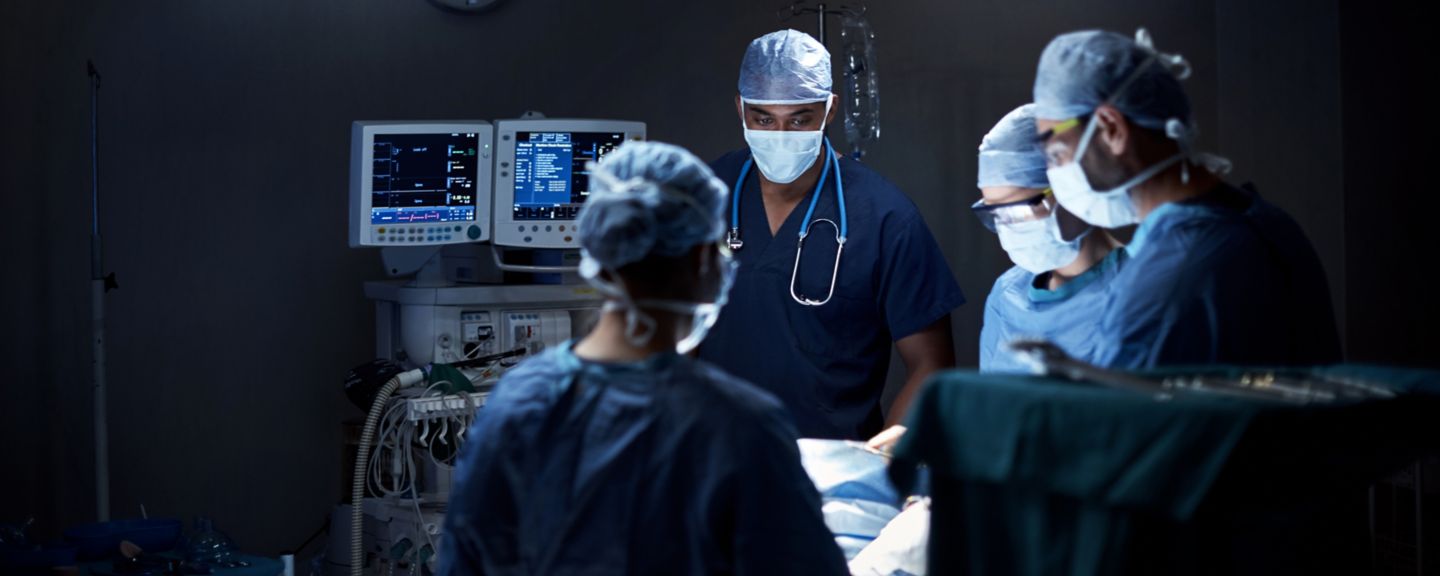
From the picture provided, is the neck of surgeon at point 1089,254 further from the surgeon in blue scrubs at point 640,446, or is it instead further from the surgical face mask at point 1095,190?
the surgeon in blue scrubs at point 640,446

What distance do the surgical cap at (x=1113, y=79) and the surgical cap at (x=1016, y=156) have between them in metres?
0.48

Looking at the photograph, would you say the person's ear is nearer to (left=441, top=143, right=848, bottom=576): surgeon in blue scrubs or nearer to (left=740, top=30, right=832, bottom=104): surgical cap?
(left=441, top=143, right=848, bottom=576): surgeon in blue scrubs

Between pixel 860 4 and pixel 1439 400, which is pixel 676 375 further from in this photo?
pixel 860 4

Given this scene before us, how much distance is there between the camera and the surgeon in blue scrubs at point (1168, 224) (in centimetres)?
160

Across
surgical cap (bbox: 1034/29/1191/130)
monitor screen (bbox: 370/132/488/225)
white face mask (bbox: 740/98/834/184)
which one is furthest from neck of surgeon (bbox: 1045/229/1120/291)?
monitor screen (bbox: 370/132/488/225)

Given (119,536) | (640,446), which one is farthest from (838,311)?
(119,536)

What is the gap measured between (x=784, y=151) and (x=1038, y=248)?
73 cm

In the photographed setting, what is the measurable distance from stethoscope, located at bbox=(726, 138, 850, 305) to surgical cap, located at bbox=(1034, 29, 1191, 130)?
3.30ft

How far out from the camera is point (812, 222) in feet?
9.39

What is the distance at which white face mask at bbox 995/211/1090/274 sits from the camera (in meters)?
2.26

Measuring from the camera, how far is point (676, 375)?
151 centimetres

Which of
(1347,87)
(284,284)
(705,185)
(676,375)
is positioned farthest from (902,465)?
(1347,87)

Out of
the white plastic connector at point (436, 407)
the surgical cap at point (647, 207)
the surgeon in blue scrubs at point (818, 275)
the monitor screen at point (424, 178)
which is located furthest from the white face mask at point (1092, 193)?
the monitor screen at point (424, 178)

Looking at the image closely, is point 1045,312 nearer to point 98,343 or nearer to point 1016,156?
point 1016,156
